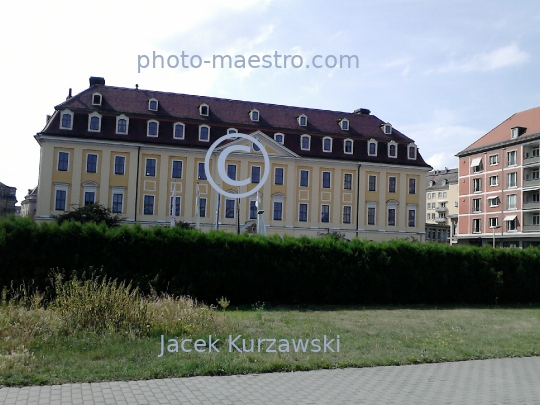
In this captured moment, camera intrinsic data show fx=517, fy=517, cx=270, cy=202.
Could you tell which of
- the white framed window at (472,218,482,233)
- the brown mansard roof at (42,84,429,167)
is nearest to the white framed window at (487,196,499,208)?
the white framed window at (472,218,482,233)

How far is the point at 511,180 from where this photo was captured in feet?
211

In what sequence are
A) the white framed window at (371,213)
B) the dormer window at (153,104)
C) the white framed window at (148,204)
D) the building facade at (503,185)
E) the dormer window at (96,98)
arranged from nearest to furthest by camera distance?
the white framed window at (148,204)
the dormer window at (153,104)
the dormer window at (96,98)
the white framed window at (371,213)
the building facade at (503,185)

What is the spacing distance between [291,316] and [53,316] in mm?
7024

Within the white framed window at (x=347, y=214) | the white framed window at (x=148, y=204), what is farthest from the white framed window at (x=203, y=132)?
the white framed window at (x=347, y=214)

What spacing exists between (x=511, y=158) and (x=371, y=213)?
22.0m

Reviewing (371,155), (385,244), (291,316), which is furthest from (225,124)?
(291,316)

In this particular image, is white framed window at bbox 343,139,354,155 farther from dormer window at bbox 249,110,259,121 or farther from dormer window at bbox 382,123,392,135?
dormer window at bbox 249,110,259,121

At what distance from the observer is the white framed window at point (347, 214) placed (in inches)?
2141

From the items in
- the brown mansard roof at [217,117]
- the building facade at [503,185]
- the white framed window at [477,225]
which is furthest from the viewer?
the white framed window at [477,225]

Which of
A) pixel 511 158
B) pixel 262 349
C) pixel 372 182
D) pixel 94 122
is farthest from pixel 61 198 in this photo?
pixel 511 158

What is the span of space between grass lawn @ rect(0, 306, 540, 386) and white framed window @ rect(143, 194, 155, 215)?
35959mm

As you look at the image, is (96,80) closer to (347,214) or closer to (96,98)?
(96,98)

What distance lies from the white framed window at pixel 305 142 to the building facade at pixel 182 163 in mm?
100

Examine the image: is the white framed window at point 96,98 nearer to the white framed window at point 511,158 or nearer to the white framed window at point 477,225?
the white framed window at point 511,158
